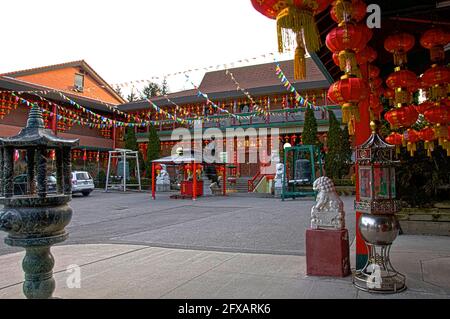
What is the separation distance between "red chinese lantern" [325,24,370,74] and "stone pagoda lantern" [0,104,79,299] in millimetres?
3324

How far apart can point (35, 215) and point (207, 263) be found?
117 inches

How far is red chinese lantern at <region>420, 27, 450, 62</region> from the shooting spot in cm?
527

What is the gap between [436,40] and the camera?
5.31 meters

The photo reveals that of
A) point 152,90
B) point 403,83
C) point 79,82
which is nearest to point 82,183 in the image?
point 79,82

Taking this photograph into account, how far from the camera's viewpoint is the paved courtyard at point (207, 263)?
13.7ft

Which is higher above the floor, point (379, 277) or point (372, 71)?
point (372, 71)

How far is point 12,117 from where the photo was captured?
24.3 meters

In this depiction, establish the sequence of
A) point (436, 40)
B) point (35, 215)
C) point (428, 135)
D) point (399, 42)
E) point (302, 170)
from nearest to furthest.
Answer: point (35, 215)
point (436, 40)
point (399, 42)
point (428, 135)
point (302, 170)

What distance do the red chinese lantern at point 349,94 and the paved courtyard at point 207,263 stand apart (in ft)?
7.07

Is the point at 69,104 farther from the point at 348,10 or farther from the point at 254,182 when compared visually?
the point at 348,10

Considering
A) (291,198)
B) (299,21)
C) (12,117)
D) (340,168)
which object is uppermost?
(12,117)

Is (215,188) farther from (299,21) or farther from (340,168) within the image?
(299,21)

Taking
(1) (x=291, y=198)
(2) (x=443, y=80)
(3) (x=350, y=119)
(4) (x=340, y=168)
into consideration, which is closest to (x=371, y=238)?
(3) (x=350, y=119)
